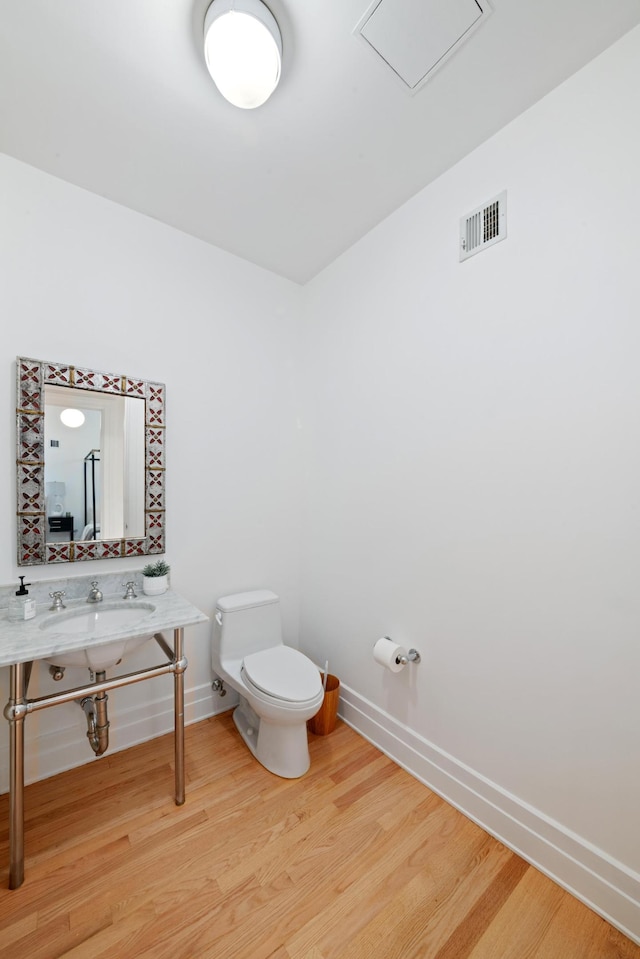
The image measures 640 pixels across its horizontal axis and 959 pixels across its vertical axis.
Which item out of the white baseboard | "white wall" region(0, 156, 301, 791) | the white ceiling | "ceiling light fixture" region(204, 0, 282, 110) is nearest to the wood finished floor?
the white baseboard

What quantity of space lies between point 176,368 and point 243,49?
1239 mm

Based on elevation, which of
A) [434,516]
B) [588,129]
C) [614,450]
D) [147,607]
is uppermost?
[588,129]

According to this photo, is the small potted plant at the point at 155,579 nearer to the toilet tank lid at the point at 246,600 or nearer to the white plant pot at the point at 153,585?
the white plant pot at the point at 153,585

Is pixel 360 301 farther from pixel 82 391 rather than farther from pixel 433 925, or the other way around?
pixel 433 925

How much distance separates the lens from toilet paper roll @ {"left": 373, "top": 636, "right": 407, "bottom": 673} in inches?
67.9

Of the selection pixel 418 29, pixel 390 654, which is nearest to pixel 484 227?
pixel 418 29

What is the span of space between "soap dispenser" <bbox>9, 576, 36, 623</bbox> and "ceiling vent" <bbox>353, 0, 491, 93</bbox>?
2.18 meters

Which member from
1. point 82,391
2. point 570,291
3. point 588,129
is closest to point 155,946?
point 82,391

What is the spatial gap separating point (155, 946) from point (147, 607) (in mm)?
1028

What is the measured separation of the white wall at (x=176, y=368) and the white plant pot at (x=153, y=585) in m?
0.13

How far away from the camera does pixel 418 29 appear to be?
3.74 ft

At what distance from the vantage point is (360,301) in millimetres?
2086

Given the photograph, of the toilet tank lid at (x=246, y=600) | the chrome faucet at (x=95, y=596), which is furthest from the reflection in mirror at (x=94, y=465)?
the toilet tank lid at (x=246, y=600)

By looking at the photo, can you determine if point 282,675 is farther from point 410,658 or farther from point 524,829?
point 524,829
